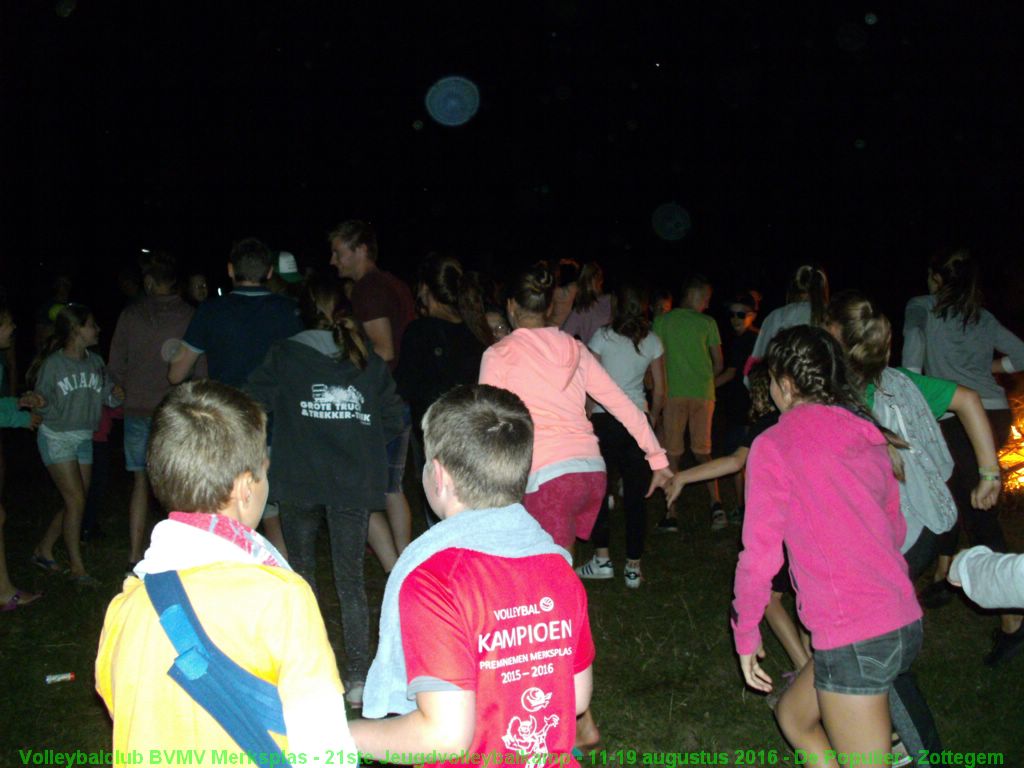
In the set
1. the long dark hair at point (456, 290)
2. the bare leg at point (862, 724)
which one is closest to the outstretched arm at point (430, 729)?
the bare leg at point (862, 724)

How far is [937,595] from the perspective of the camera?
585 cm

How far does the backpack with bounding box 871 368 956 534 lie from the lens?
11.3ft

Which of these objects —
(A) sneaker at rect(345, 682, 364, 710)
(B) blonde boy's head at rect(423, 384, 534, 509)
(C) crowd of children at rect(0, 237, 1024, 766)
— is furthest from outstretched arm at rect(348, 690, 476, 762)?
(A) sneaker at rect(345, 682, 364, 710)

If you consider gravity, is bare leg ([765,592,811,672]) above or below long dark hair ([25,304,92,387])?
below

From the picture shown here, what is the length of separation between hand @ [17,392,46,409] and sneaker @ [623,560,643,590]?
13.3ft

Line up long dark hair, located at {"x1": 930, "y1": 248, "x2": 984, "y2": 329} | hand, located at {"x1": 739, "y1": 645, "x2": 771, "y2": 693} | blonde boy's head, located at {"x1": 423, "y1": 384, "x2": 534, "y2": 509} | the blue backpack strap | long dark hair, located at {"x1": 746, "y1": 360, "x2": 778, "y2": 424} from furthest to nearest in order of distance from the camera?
long dark hair, located at {"x1": 930, "y1": 248, "x2": 984, "y2": 329}, long dark hair, located at {"x1": 746, "y1": 360, "x2": 778, "y2": 424}, hand, located at {"x1": 739, "y1": 645, "x2": 771, "y2": 693}, blonde boy's head, located at {"x1": 423, "y1": 384, "x2": 534, "y2": 509}, the blue backpack strap

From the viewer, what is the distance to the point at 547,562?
2.18 metres

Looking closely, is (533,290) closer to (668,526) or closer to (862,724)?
(862,724)

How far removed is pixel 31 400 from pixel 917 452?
5.13 m

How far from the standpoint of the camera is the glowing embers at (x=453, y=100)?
2923 cm

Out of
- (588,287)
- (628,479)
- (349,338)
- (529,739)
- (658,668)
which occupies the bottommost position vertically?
(658,668)

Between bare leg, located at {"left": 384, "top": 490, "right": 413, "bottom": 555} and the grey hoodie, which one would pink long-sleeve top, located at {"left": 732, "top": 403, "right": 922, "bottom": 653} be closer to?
bare leg, located at {"left": 384, "top": 490, "right": 413, "bottom": 555}

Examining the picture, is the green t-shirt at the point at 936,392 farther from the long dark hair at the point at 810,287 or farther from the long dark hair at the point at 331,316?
the long dark hair at the point at 331,316

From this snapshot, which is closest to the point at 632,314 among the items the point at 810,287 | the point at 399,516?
the point at 810,287
